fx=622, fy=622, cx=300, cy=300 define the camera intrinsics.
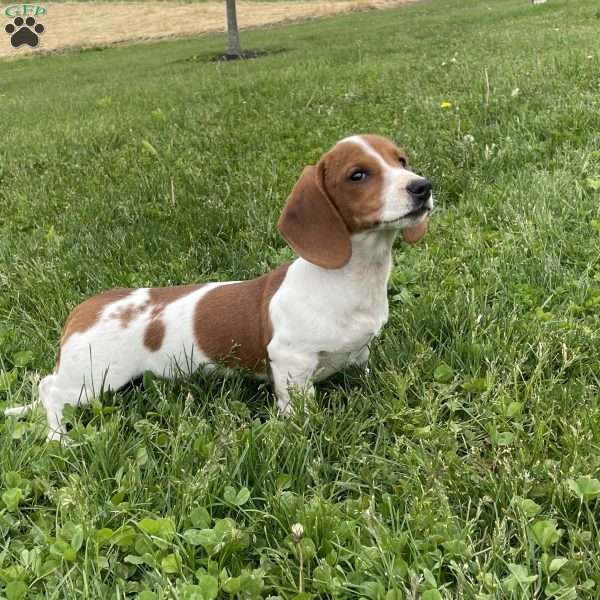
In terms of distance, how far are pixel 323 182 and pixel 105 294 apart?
137 centimetres

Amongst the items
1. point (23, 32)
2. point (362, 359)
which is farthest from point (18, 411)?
point (23, 32)

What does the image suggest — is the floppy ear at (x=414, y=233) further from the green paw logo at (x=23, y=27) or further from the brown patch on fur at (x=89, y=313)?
the green paw logo at (x=23, y=27)

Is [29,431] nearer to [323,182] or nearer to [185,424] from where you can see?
[185,424]

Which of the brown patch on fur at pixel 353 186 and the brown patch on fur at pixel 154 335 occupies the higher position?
the brown patch on fur at pixel 353 186

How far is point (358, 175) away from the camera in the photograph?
9.28ft

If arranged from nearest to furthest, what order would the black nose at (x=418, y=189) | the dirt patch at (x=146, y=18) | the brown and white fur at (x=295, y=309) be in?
the black nose at (x=418, y=189)
the brown and white fur at (x=295, y=309)
the dirt patch at (x=146, y=18)

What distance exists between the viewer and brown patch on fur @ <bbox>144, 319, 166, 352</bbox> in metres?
3.16

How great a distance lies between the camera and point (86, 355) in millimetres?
3100

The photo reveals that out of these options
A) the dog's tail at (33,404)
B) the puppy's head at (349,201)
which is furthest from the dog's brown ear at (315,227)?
the dog's tail at (33,404)

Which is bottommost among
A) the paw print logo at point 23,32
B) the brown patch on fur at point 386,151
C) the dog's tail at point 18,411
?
the dog's tail at point 18,411

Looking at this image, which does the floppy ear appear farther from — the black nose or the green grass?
the green grass

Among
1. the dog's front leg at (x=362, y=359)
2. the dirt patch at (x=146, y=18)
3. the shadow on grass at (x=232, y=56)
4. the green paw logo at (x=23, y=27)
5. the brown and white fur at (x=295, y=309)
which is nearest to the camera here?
the brown and white fur at (x=295, y=309)

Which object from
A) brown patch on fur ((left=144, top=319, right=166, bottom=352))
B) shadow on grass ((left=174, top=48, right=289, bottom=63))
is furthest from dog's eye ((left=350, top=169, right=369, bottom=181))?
shadow on grass ((left=174, top=48, right=289, bottom=63))

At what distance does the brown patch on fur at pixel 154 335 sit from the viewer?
10.4 feet
